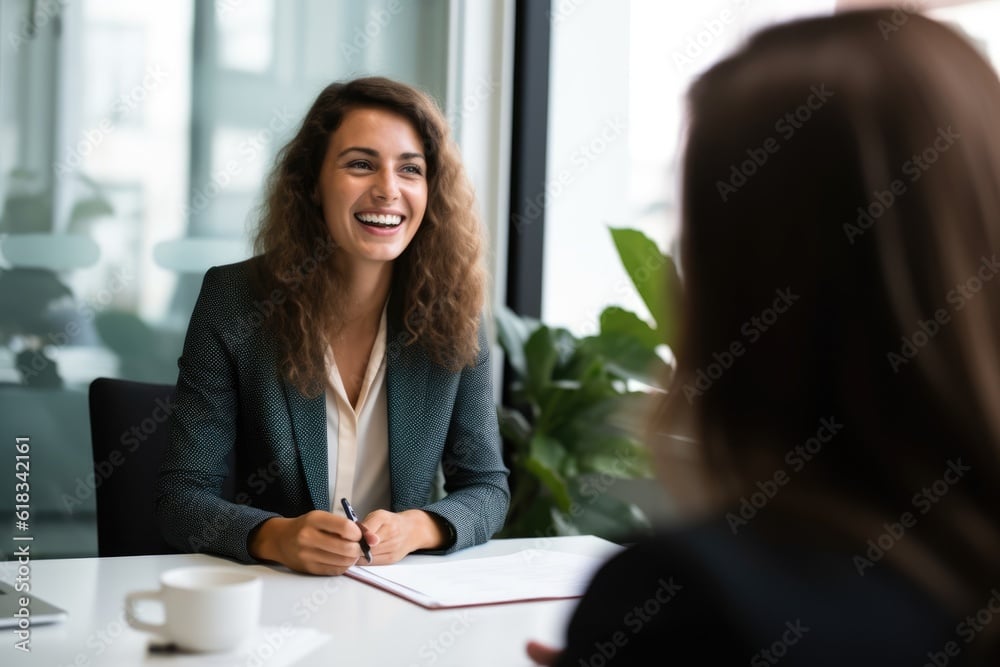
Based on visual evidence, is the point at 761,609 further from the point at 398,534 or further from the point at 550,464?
the point at 550,464

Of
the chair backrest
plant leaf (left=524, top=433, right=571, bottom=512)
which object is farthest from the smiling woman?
plant leaf (left=524, top=433, right=571, bottom=512)

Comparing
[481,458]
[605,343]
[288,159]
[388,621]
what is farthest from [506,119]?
[388,621]

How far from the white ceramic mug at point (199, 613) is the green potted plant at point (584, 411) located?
1743mm

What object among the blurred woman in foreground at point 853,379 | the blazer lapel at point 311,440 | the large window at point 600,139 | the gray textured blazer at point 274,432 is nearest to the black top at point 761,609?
the blurred woman in foreground at point 853,379

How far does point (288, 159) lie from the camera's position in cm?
225

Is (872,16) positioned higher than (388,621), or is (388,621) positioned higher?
(872,16)

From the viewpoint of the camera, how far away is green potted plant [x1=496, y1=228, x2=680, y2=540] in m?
2.97

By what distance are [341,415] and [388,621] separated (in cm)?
73

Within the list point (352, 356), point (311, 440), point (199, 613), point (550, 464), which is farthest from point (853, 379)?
point (550, 464)

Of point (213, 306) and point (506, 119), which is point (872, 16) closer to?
point (213, 306)

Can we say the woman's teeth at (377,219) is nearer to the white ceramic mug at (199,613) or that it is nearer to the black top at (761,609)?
the white ceramic mug at (199,613)

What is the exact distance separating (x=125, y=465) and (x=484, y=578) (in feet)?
2.48

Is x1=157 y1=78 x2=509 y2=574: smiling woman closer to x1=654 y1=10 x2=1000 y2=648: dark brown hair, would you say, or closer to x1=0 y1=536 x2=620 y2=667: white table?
x1=0 y1=536 x2=620 y2=667: white table

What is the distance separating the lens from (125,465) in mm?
1938
